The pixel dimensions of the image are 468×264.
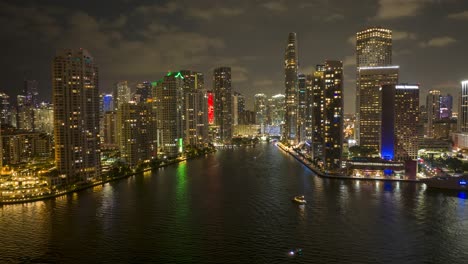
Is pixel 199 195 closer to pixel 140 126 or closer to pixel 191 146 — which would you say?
pixel 140 126

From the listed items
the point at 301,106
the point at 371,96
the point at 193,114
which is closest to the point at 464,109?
the point at 371,96

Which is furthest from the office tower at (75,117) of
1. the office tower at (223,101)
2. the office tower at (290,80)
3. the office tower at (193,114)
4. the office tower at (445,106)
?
the office tower at (445,106)

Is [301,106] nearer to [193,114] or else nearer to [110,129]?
[193,114]

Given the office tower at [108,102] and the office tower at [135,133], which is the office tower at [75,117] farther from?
the office tower at [108,102]

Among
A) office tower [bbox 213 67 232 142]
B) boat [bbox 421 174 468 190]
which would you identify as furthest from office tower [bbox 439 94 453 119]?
boat [bbox 421 174 468 190]

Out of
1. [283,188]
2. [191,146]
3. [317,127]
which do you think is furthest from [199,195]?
[191,146]

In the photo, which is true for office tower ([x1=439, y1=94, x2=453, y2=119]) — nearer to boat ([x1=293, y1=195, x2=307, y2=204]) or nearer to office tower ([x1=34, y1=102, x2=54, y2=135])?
boat ([x1=293, y1=195, x2=307, y2=204])
